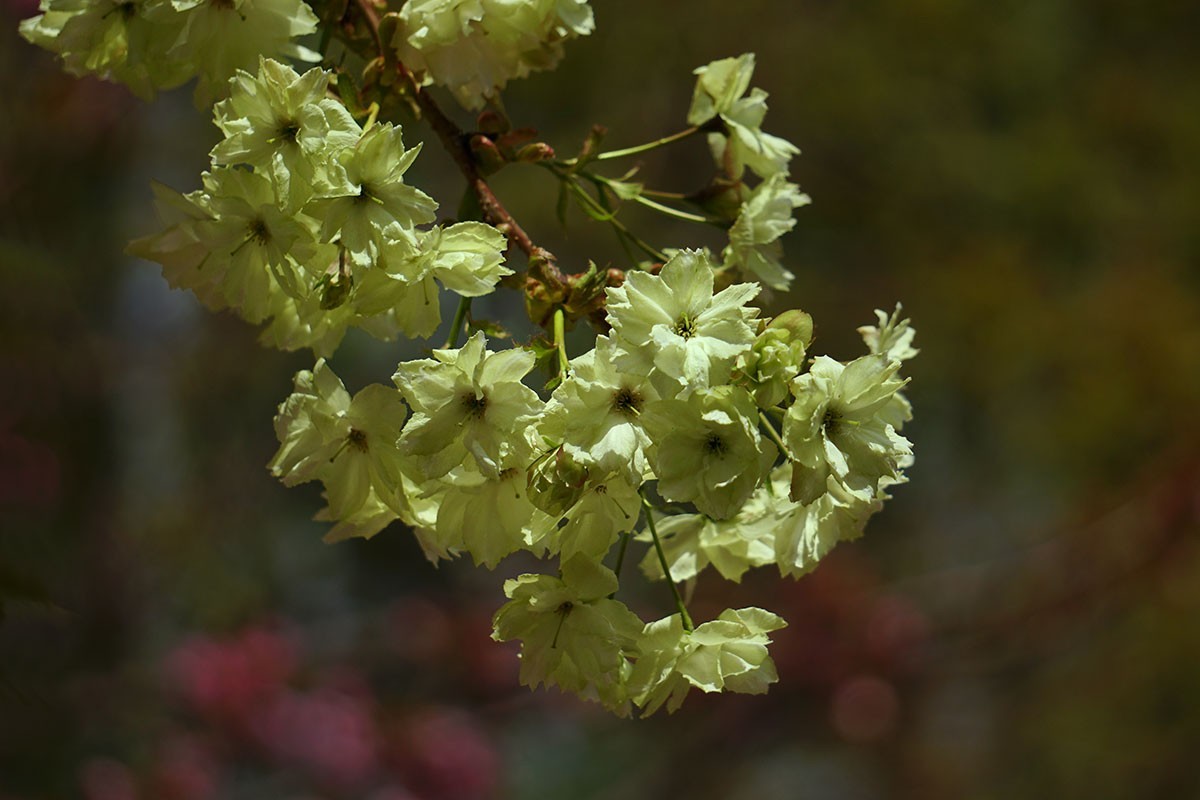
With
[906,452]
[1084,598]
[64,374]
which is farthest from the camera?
[1084,598]

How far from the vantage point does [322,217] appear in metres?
0.42

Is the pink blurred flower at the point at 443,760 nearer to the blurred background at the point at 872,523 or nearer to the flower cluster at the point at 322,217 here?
the blurred background at the point at 872,523

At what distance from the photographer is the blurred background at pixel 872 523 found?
2254mm

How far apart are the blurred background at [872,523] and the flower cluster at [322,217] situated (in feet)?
5.27

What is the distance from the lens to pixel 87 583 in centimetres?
232

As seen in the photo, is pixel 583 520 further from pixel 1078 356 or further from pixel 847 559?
pixel 1078 356

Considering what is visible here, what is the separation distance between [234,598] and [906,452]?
7.48 feet

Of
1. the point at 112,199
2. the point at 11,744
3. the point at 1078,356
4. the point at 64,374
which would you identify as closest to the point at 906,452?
the point at 11,744

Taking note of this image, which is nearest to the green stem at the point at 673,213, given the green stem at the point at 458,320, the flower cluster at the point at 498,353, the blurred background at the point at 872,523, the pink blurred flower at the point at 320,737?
the flower cluster at the point at 498,353

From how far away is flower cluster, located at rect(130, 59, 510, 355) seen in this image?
418 mm

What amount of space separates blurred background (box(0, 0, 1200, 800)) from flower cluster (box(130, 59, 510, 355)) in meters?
1.61

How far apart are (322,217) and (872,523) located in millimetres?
3058

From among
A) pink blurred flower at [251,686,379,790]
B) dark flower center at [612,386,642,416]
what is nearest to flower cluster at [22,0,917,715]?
dark flower center at [612,386,642,416]

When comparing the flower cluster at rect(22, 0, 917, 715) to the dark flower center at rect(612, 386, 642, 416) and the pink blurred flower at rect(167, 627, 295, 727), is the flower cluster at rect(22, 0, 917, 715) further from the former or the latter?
the pink blurred flower at rect(167, 627, 295, 727)
